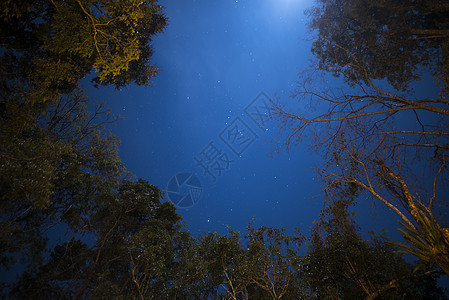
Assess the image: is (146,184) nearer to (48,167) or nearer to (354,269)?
(48,167)

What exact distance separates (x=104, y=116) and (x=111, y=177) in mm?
3448

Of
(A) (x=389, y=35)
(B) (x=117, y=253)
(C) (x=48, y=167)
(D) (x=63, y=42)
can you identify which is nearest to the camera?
(D) (x=63, y=42)

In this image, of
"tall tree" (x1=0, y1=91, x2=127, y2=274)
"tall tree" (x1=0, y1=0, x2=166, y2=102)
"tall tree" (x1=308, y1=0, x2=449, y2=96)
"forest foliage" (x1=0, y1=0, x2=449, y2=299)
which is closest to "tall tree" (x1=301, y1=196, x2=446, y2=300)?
"forest foliage" (x1=0, y1=0, x2=449, y2=299)

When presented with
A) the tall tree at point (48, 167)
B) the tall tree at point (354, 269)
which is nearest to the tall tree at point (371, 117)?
the tall tree at point (354, 269)

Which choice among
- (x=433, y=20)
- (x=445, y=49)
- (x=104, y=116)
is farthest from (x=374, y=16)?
(x=104, y=116)

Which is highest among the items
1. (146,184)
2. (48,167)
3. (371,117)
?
(146,184)

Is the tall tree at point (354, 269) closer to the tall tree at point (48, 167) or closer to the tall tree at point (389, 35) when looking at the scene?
the tall tree at point (389, 35)

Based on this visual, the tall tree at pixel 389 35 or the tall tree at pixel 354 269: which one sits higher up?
the tall tree at pixel 389 35

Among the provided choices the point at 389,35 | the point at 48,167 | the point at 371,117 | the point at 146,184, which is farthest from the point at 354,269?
the point at 146,184

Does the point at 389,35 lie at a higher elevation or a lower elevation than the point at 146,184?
lower

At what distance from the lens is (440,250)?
3000mm

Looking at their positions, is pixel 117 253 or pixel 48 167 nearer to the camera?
pixel 48 167

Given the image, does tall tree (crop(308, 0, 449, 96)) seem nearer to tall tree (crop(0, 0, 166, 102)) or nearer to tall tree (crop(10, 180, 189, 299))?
tall tree (crop(0, 0, 166, 102))

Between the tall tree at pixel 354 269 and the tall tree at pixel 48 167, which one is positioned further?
the tall tree at pixel 354 269
